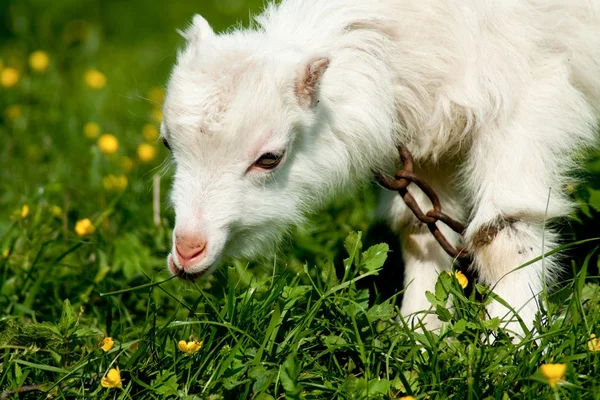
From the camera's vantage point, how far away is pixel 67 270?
404 cm

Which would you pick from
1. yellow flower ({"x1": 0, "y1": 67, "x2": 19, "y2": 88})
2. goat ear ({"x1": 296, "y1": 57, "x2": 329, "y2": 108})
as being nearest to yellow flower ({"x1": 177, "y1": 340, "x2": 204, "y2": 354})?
goat ear ({"x1": 296, "y1": 57, "x2": 329, "y2": 108})

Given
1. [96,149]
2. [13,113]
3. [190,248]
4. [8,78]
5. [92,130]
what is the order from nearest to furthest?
[190,248], [96,149], [92,130], [13,113], [8,78]

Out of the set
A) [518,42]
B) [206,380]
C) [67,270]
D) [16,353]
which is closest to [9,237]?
[67,270]

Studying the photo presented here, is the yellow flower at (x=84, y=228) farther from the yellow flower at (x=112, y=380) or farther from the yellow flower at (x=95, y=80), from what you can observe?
the yellow flower at (x=95, y=80)

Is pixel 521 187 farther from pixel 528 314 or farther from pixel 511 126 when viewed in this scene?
pixel 528 314

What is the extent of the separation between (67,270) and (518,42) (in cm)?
231

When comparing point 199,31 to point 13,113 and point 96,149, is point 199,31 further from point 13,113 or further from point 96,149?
point 13,113

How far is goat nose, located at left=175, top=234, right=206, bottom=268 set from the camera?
2.85m

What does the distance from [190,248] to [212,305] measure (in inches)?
8.7

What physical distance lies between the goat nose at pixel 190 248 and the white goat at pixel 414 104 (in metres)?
0.10

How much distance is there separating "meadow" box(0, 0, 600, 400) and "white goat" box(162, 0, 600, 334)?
244 mm

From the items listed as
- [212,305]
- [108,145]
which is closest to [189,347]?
[212,305]

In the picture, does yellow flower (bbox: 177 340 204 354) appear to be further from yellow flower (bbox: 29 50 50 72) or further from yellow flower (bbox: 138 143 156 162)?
yellow flower (bbox: 29 50 50 72)

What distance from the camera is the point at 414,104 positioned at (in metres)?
3.26
